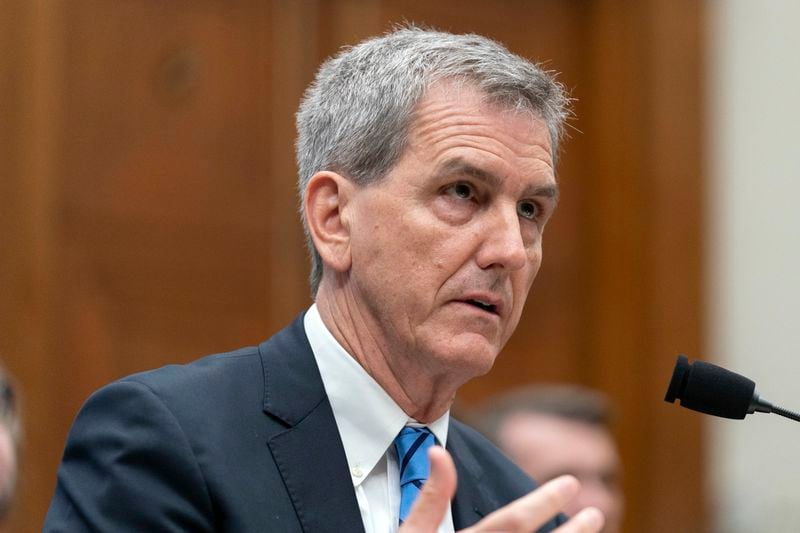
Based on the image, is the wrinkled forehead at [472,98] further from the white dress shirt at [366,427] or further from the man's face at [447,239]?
the white dress shirt at [366,427]

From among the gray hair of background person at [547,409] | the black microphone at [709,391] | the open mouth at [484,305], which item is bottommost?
the gray hair of background person at [547,409]

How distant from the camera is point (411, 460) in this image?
7.95 ft

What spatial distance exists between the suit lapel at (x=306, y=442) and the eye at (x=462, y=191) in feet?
1.29

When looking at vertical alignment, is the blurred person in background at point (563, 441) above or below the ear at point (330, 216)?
below

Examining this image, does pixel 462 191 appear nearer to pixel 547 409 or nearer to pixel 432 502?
pixel 432 502

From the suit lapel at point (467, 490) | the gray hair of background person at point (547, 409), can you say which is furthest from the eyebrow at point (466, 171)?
the gray hair of background person at point (547, 409)

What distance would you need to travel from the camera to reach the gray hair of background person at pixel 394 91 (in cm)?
246

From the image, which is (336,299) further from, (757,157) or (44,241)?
(757,157)

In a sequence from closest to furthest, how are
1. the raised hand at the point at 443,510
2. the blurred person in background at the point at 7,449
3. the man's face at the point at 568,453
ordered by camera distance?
1. the raised hand at the point at 443,510
2. the blurred person in background at the point at 7,449
3. the man's face at the point at 568,453

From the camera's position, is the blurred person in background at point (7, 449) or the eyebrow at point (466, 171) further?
the blurred person in background at point (7, 449)

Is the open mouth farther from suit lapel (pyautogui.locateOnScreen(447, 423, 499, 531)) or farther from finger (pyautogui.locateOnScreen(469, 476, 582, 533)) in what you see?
finger (pyautogui.locateOnScreen(469, 476, 582, 533))

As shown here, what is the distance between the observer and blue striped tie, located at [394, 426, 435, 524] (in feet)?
7.77

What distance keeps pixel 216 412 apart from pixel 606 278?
382 cm

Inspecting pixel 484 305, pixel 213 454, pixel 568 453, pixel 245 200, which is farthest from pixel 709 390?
pixel 245 200
